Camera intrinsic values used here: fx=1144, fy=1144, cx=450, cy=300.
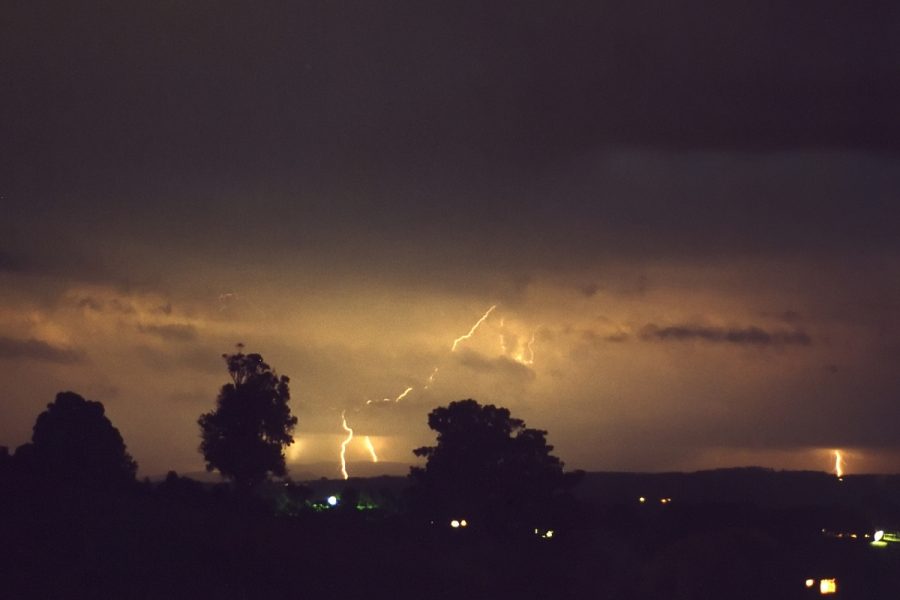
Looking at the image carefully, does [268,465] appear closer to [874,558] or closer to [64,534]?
[64,534]

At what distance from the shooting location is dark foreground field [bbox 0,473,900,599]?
1539 inches

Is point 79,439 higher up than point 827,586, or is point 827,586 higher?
point 79,439

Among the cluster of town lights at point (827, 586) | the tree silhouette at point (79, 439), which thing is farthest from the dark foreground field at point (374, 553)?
the tree silhouette at point (79, 439)

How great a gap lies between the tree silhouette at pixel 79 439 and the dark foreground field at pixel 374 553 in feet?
22.7

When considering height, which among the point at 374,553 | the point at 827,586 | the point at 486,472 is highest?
the point at 486,472

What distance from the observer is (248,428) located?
66.9 m

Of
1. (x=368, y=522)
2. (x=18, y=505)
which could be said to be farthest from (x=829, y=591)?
(x=18, y=505)

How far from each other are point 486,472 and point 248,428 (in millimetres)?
14253

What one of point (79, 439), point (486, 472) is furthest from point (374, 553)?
point (79, 439)

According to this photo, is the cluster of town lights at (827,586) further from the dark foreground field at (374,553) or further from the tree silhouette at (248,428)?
the tree silhouette at (248,428)

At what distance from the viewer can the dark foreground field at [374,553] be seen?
3909cm

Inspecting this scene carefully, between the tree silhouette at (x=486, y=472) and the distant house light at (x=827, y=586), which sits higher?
the tree silhouette at (x=486, y=472)

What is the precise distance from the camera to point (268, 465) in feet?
219

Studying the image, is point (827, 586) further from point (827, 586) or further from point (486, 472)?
point (486, 472)
